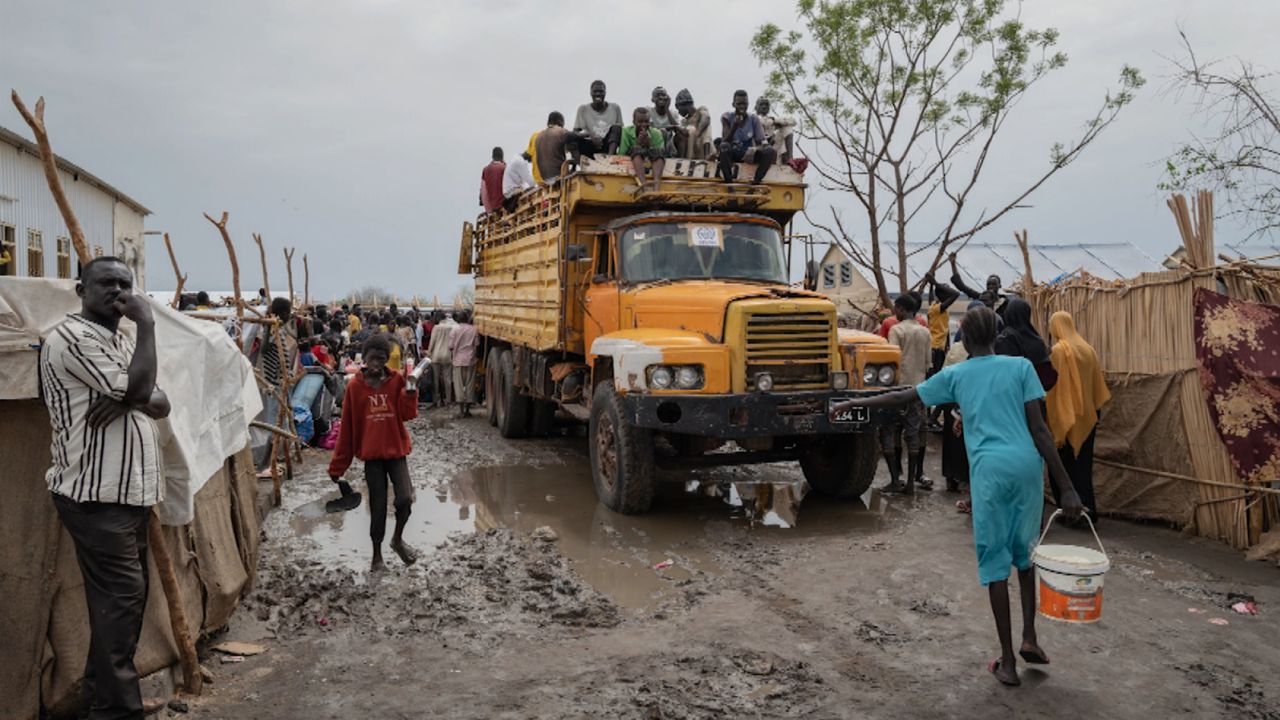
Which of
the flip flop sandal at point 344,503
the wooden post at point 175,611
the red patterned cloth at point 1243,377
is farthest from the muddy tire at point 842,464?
the wooden post at point 175,611

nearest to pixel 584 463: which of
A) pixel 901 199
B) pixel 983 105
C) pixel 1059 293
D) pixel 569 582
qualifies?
pixel 569 582

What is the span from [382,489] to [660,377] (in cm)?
227

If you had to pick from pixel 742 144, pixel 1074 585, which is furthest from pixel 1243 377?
pixel 742 144

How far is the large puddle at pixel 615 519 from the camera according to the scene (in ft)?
20.5

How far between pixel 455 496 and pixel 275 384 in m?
2.35

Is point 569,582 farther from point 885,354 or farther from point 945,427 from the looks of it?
point 945,427

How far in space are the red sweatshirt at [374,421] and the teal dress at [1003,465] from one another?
3.59 m

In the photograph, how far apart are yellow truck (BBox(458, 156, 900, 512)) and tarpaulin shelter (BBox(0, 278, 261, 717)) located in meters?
3.46

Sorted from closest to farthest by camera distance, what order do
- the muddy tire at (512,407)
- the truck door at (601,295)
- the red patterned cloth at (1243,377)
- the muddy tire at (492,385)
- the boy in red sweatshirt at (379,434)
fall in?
the boy in red sweatshirt at (379,434) → the red patterned cloth at (1243,377) → the truck door at (601,295) → the muddy tire at (512,407) → the muddy tire at (492,385)

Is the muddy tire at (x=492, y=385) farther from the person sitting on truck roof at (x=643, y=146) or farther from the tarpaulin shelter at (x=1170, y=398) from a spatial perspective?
the tarpaulin shelter at (x=1170, y=398)

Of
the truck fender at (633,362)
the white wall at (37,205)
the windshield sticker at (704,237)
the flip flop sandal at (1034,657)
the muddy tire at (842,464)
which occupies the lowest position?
the flip flop sandal at (1034,657)

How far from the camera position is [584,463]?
10.4 metres

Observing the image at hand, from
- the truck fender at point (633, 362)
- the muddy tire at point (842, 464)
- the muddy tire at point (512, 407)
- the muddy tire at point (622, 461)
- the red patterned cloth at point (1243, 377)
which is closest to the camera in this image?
the red patterned cloth at point (1243, 377)

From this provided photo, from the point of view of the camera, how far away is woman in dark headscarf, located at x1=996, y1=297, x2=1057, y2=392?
679cm
